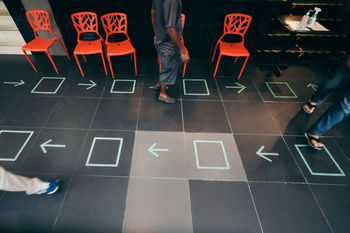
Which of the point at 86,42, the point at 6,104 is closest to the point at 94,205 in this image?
the point at 6,104

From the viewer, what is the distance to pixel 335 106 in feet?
6.94

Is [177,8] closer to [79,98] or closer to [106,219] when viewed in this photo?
[79,98]

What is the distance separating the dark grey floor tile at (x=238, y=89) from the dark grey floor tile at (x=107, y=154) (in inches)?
71.6

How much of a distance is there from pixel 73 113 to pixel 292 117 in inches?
135

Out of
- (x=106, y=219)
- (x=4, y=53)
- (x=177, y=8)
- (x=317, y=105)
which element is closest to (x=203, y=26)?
(x=177, y=8)

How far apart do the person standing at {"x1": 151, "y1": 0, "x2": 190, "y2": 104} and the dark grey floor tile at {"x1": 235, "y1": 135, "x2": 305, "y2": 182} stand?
1.33m

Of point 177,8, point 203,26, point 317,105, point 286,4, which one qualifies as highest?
point 177,8

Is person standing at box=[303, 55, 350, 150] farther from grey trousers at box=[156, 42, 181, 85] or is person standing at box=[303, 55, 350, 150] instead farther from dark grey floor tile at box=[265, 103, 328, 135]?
Result: grey trousers at box=[156, 42, 181, 85]

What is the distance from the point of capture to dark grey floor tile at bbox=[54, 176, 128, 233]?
1747mm

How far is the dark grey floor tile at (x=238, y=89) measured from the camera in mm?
3170

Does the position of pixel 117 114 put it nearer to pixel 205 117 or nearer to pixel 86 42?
pixel 205 117

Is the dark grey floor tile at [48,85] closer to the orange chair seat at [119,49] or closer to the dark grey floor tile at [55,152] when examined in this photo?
the dark grey floor tile at [55,152]

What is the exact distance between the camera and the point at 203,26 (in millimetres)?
3645

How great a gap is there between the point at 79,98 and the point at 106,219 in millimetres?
2041
